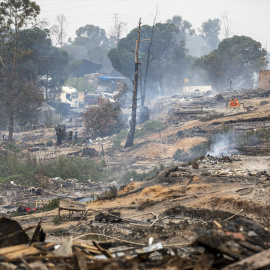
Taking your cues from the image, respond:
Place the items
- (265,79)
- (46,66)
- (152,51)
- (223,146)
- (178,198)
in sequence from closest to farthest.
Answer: (178,198) < (223,146) < (265,79) < (46,66) < (152,51)

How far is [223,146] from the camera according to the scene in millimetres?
19266

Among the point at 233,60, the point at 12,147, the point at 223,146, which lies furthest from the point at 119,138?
the point at 233,60

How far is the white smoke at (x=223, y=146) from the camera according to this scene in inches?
706

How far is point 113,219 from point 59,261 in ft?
15.1

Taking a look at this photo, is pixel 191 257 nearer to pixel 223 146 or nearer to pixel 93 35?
pixel 223 146

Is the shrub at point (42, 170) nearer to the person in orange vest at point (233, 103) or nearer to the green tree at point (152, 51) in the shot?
the person in orange vest at point (233, 103)

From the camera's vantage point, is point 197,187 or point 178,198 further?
point 197,187

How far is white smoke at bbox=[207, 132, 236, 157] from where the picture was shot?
17.9m

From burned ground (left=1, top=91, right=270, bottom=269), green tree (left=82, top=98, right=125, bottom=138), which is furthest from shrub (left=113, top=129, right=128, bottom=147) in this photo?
burned ground (left=1, top=91, right=270, bottom=269)

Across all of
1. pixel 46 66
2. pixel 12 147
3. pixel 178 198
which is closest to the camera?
pixel 178 198

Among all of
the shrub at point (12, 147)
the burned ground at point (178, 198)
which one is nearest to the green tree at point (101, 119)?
the burned ground at point (178, 198)

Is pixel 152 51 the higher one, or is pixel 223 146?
pixel 152 51

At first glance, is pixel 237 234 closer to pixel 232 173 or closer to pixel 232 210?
pixel 232 210

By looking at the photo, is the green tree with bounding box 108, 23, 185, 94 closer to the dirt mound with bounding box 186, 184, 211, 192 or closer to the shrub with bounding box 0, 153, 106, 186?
the shrub with bounding box 0, 153, 106, 186
